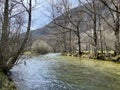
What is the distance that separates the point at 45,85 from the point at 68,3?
119 ft

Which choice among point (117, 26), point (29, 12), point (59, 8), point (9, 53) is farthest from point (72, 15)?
point (9, 53)

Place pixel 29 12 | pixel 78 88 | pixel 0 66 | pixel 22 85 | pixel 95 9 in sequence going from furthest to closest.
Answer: pixel 95 9 < pixel 29 12 < pixel 0 66 < pixel 22 85 < pixel 78 88

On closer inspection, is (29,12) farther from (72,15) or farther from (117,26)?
(72,15)

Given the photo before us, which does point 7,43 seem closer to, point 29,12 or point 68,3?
point 29,12

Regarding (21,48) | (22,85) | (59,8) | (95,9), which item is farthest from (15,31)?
(59,8)

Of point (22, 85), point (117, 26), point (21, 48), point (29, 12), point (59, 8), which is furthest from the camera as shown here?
point (59, 8)

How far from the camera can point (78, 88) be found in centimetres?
1291

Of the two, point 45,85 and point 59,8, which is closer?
point 45,85

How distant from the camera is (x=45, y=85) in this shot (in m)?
13.9

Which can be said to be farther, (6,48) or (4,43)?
(6,48)

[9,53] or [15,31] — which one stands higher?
[15,31]

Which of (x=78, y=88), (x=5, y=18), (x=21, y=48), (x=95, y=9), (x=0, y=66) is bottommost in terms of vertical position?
(x=78, y=88)

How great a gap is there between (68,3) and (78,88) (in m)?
37.1

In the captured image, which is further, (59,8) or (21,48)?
(59,8)
